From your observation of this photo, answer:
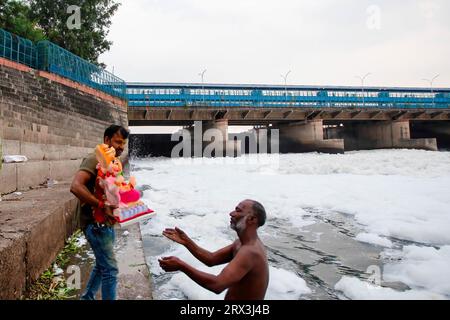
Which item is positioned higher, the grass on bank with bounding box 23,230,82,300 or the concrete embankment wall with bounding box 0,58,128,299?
the concrete embankment wall with bounding box 0,58,128,299

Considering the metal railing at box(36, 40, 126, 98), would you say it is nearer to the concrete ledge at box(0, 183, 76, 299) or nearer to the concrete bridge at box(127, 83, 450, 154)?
the concrete bridge at box(127, 83, 450, 154)

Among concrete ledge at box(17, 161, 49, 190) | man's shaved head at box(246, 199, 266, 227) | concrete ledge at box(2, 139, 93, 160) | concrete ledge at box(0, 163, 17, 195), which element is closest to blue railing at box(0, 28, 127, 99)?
concrete ledge at box(2, 139, 93, 160)

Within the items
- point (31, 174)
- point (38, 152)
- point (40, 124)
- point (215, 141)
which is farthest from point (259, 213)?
point (215, 141)

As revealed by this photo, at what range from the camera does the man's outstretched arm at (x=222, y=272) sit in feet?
5.24

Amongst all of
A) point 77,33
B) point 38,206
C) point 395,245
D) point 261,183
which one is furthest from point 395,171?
point 77,33

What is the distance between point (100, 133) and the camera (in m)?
14.0

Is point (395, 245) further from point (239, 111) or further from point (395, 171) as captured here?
point (239, 111)

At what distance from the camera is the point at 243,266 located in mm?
1659

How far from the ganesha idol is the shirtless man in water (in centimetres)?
30

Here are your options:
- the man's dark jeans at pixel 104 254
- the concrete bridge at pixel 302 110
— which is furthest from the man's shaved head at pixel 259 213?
the concrete bridge at pixel 302 110

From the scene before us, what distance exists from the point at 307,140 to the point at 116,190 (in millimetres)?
29190

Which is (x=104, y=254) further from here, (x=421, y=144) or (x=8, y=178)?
(x=421, y=144)

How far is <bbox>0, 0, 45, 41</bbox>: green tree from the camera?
15438 mm
